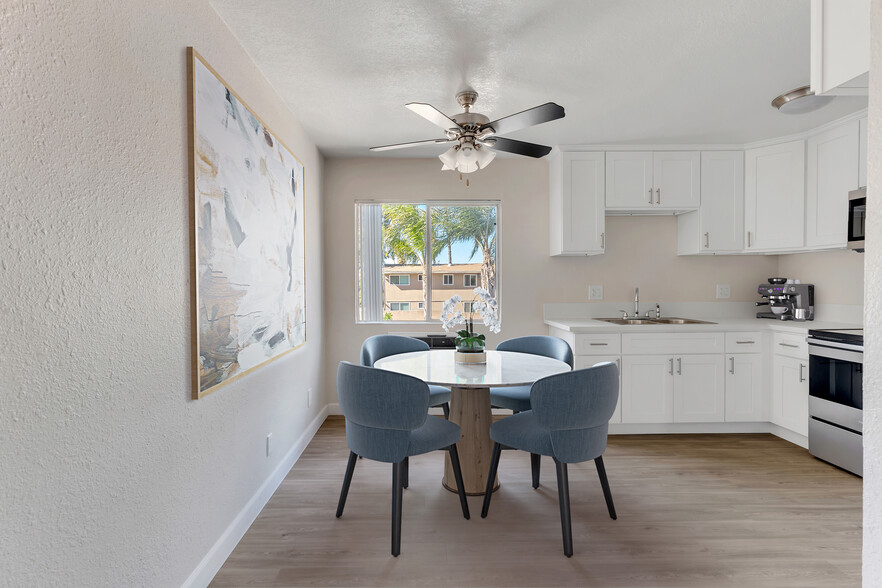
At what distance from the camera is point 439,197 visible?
4.09m

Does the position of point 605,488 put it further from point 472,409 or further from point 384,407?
point 384,407

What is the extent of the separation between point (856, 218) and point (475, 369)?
9.02 ft

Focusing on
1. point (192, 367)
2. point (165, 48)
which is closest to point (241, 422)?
point (192, 367)

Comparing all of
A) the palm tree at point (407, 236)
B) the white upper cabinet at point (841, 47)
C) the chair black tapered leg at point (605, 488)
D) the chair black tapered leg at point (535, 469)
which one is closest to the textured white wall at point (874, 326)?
the white upper cabinet at point (841, 47)

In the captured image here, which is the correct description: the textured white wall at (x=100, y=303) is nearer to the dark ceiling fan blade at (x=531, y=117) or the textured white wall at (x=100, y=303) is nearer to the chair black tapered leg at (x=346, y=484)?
the chair black tapered leg at (x=346, y=484)

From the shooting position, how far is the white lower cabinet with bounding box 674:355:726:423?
3469 millimetres

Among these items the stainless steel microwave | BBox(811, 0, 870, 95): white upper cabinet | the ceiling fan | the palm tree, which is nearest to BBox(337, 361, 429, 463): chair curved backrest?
the ceiling fan

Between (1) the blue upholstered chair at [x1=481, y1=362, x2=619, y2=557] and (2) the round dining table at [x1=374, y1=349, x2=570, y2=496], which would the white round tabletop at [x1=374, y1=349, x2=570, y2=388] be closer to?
(2) the round dining table at [x1=374, y1=349, x2=570, y2=496]

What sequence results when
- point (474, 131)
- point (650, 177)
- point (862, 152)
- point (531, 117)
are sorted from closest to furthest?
point (531, 117)
point (474, 131)
point (862, 152)
point (650, 177)

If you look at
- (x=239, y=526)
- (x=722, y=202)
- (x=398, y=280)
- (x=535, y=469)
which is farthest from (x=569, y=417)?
(x=722, y=202)

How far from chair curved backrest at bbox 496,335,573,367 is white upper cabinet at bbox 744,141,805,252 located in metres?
1.99

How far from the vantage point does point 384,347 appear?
10.5ft

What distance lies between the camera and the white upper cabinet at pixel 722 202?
146 inches

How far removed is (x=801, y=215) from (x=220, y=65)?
13.2ft
